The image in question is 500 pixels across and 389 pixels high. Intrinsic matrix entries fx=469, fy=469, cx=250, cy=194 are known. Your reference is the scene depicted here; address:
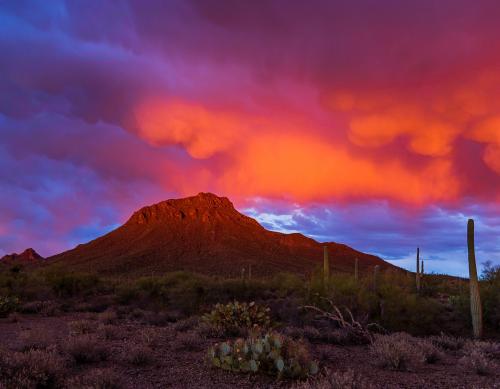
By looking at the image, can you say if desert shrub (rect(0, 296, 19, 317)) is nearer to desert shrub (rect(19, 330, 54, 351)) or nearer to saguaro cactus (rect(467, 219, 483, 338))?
desert shrub (rect(19, 330, 54, 351))

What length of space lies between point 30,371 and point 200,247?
253ft

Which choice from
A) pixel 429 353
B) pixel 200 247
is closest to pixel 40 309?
pixel 429 353

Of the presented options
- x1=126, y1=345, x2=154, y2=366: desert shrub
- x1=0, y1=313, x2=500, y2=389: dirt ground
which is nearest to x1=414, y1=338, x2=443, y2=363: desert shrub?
x1=0, y1=313, x2=500, y2=389: dirt ground

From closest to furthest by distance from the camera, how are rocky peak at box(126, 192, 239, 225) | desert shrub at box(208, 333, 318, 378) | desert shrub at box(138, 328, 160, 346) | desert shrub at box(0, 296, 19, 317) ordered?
desert shrub at box(208, 333, 318, 378) → desert shrub at box(138, 328, 160, 346) → desert shrub at box(0, 296, 19, 317) → rocky peak at box(126, 192, 239, 225)

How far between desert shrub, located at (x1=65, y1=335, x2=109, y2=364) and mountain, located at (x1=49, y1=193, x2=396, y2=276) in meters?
53.2

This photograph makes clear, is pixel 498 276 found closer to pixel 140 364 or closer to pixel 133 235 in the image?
pixel 140 364

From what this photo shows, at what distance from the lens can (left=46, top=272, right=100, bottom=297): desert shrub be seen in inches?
1270

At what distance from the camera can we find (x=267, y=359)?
9.10m

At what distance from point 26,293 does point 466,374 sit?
26797 mm

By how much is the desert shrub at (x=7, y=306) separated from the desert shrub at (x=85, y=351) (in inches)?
548

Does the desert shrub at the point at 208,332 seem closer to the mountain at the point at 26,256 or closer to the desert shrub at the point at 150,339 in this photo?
the desert shrub at the point at 150,339

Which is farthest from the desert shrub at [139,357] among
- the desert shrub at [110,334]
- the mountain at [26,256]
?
the mountain at [26,256]

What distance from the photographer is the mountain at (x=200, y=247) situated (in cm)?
7225

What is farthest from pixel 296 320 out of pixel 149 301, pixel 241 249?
pixel 241 249
